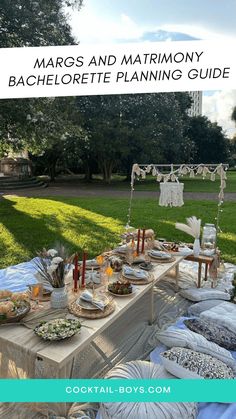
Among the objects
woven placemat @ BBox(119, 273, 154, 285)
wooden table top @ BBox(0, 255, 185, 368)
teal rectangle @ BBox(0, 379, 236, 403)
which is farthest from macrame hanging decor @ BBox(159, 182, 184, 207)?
teal rectangle @ BBox(0, 379, 236, 403)

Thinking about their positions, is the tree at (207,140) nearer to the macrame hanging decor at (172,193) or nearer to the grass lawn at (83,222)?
the grass lawn at (83,222)

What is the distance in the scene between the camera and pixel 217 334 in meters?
3.73

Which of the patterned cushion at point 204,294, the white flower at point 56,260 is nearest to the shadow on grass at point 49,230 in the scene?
the patterned cushion at point 204,294

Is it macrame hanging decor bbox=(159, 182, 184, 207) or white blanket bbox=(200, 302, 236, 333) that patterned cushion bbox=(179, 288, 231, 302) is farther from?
macrame hanging decor bbox=(159, 182, 184, 207)

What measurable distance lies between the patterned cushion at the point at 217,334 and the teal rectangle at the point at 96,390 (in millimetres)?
1019

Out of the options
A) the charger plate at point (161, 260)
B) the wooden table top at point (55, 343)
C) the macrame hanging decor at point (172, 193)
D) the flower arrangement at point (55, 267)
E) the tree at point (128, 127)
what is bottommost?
the wooden table top at point (55, 343)

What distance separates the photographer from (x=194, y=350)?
3.29 meters

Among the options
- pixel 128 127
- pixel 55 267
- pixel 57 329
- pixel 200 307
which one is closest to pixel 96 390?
pixel 57 329

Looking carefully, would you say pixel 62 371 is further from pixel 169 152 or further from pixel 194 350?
pixel 169 152

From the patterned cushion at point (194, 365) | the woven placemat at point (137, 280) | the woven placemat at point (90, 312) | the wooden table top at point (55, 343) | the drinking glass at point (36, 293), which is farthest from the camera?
the woven placemat at point (137, 280)

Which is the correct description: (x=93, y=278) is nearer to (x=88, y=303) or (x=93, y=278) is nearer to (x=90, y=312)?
(x=88, y=303)

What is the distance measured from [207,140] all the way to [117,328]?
35843mm

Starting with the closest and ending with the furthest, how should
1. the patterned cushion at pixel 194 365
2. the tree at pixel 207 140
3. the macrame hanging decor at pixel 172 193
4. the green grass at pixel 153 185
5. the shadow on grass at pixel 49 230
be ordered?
the patterned cushion at pixel 194 365 < the macrame hanging decor at pixel 172 193 < the shadow on grass at pixel 49 230 < the green grass at pixel 153 185 < the tree at pixel 207 140

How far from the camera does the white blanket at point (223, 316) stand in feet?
12.6
